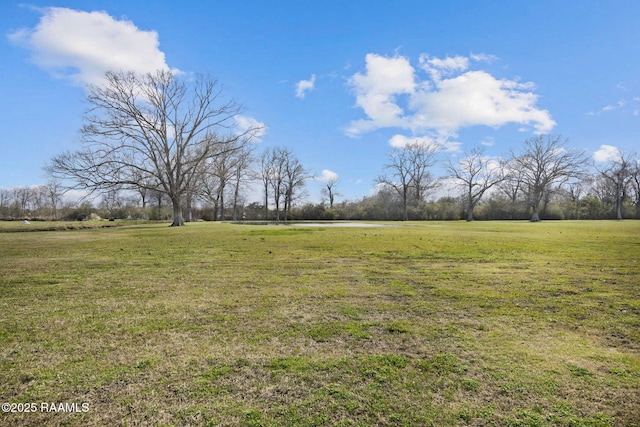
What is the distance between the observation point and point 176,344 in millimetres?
3041

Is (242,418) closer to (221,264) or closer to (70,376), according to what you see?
(70,376)

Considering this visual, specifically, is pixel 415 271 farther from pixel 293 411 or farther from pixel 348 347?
pixel 293 411

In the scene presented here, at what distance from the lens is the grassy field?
2109 millimetres

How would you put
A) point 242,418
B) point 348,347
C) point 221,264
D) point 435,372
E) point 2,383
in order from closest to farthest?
point 242,418 < point 2,383 < point 435,372 < point 348,347 < point 221,264

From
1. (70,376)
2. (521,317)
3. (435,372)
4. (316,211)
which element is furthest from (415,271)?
(316,211)

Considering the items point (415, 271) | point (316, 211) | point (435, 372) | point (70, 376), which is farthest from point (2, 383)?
point (316, 211)

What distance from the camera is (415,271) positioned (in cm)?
660

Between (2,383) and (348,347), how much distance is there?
2678 millimetres

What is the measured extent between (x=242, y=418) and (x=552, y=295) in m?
4.82

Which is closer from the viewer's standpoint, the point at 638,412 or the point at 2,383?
the point at 638,412

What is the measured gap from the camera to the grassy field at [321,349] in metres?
2.11

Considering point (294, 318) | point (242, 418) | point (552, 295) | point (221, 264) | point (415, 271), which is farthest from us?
point (221, 264)

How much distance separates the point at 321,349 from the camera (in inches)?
115

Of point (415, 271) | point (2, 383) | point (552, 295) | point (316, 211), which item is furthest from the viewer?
point (316, 211)
